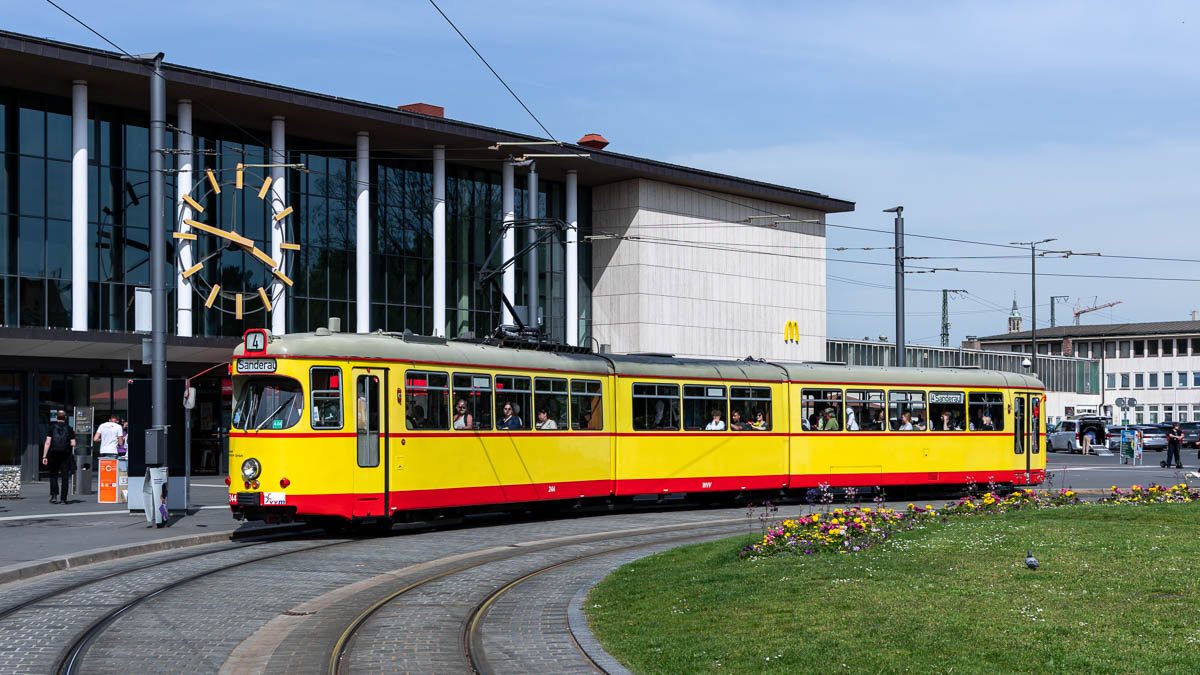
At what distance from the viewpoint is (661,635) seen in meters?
9.95

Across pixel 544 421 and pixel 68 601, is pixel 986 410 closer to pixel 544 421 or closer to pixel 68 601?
pixel 544 421

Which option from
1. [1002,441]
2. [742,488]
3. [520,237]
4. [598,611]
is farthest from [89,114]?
[598,611]

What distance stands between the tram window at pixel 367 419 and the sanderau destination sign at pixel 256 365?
127 cm

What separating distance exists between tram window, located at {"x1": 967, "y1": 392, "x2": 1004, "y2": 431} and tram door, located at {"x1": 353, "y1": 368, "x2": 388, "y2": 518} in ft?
49.3

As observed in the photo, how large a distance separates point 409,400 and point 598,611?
29.1 feet

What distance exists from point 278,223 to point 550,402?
18180 millimetres

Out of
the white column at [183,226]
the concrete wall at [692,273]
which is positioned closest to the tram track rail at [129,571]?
the white column at [183,226]

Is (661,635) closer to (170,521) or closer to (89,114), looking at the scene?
(170,521)

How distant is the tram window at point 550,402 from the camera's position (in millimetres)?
22516

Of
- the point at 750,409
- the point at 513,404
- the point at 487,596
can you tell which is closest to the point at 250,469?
the point at 513,404

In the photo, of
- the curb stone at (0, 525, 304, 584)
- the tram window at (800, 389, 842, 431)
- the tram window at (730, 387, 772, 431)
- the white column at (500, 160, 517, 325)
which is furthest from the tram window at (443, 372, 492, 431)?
the white column at (500, 160, 517, 325)

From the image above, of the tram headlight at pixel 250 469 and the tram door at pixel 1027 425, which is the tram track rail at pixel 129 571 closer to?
the tram headlight at pixel 250 469

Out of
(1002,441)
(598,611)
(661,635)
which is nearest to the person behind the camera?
(661,635)

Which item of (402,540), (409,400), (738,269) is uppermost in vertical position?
(738,269)
